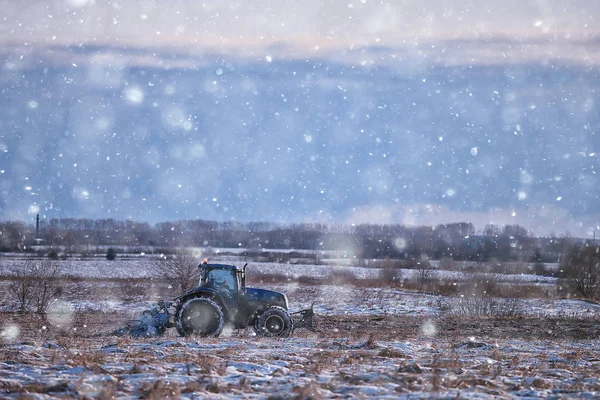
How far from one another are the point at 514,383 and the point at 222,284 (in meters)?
9.55

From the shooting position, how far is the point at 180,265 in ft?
99.5

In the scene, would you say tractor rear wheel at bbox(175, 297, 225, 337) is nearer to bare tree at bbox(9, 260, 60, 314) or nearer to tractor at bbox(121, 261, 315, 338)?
tractor at bbox(121, 261, 315, 338)

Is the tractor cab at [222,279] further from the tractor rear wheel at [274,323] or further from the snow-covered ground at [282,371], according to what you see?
the snow-covered ground at [282,371]

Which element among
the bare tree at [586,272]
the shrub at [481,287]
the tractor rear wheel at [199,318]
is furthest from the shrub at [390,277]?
the tractor rear wheel at [199,318]

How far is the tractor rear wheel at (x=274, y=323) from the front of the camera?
15.9m

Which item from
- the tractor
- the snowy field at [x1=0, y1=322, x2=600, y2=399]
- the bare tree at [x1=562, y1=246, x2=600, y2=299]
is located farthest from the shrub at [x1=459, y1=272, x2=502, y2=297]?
the snowy field at [x1=0, y1=322, x2=600, y2=399]

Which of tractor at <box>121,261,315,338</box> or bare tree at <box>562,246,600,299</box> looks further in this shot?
bare tree at <box>562,246,600,299</box>

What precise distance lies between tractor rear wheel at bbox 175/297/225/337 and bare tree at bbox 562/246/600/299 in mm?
32549

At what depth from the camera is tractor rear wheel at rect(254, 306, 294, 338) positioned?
52.2 ft

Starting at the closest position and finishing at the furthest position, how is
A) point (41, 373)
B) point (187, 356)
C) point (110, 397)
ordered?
point (110, 397), point (41, 373), point (187, 356)

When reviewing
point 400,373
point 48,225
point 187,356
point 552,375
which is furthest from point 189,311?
point 48,225

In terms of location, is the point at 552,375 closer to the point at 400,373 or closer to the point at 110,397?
the point at 400,373

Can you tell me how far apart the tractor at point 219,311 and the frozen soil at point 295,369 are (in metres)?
1.86

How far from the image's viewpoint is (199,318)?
1562cm
